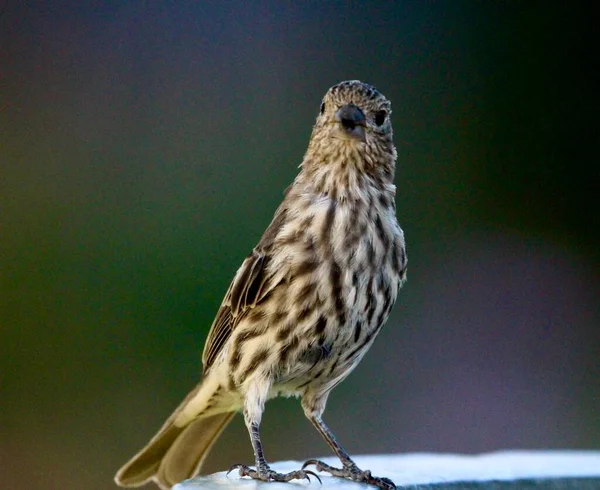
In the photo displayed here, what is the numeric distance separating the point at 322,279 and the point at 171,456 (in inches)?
34.5

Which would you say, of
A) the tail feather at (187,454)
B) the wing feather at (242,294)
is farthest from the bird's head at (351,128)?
the tail feather at (187,454)

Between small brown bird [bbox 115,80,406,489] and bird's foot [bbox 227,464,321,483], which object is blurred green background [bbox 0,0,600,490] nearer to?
small brown bird [bbox 115,80,406,489]

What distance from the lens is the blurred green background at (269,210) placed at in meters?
5.67

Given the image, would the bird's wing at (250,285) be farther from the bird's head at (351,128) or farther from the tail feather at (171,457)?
the tail feather at (171,457)

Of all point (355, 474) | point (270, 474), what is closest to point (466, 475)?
point (355, 474)

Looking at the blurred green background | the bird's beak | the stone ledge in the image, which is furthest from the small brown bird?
the blurred green background

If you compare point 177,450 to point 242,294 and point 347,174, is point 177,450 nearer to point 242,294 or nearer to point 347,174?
point 242,294

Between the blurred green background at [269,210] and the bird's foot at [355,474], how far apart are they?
2.55 m

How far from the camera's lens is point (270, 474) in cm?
273

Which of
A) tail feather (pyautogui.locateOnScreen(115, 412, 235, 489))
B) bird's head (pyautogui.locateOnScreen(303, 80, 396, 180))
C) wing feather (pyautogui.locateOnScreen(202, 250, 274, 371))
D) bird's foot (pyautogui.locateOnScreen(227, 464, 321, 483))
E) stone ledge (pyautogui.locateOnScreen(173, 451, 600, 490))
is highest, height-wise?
bird's head (pyautogui.locateOnScreen(303, 80, 396, 180))

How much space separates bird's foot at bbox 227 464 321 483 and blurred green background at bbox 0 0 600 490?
262cm

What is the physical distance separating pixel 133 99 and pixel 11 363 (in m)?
1.67

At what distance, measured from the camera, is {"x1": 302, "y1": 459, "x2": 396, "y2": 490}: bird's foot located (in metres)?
2.59

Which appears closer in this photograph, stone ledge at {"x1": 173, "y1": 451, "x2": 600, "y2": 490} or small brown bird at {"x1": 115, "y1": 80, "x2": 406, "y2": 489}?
stone ledge at {"x1": 173, "y1": 451, "x2": 600, "y2": 490}
